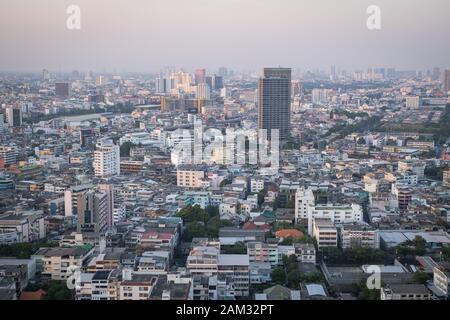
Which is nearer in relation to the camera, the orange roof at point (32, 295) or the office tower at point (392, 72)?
the orange roof at point (32, 295)

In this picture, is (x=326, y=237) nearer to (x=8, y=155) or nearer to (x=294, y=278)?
(x=294, y=278)

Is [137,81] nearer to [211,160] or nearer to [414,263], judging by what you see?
[211,160]

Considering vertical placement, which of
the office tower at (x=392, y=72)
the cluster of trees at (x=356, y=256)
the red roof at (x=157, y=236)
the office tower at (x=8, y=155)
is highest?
the office tower at (x=392, y=72)

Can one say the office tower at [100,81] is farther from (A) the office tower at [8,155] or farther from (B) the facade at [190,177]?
(B) the facade at [190,177]

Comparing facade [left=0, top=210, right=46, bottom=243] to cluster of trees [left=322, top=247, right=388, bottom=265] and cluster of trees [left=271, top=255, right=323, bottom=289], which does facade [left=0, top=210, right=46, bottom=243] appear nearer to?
cluster of trees [left=271, top=255, right=323, bottom=289]

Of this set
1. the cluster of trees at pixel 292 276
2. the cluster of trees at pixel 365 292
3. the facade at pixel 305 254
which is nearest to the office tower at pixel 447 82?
the facade at pixel 305 254

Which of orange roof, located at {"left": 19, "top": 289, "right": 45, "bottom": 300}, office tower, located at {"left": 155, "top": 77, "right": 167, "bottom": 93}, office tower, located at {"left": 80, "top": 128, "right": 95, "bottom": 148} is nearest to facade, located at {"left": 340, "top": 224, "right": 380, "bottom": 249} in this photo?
orange roof, located at {"left": 19, "top": 289, "right": 45, "bottom": 300}

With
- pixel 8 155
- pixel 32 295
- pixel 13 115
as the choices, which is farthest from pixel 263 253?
pixel 13 115
